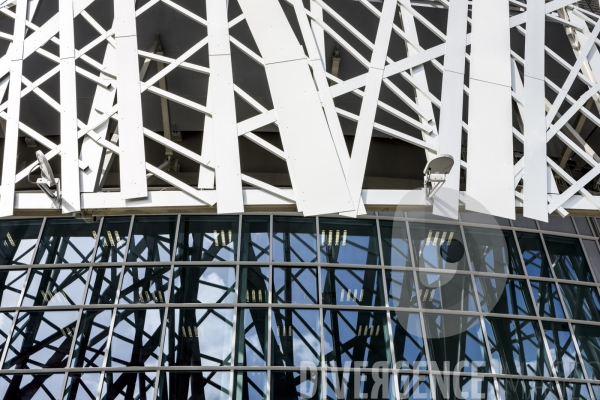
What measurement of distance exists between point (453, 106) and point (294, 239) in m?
6.22

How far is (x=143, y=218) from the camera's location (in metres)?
16.4

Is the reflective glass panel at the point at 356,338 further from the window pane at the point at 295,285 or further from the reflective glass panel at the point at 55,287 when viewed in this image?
the reflective glass panel at the point at 55,287

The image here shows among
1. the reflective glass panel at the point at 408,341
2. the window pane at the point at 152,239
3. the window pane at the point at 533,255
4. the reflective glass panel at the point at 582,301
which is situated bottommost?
the reflective glass panel at the point at 408,341

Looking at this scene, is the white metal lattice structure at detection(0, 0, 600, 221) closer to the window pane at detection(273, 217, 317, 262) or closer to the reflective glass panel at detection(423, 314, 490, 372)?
the window pane at detection(273, 217, 317, 262)

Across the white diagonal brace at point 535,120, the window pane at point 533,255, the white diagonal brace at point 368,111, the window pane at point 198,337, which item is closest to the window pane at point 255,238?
the window pane at point 198,337

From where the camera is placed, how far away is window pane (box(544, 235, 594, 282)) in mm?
16844

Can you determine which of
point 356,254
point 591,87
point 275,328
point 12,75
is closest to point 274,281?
point 275,328

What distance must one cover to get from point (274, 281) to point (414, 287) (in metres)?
3.68

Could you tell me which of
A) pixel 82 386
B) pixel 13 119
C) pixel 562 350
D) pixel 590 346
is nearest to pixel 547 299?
pixel 562 350

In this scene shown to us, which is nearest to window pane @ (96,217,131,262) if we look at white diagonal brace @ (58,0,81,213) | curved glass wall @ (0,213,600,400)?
curved glass wall @ (0,213,600,400)

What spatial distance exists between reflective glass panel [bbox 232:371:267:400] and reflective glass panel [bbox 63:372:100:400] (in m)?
3.18

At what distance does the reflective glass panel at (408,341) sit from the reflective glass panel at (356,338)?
9.7 inches

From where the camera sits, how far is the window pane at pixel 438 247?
16031mm

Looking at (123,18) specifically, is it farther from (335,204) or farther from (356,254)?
(356,254)
